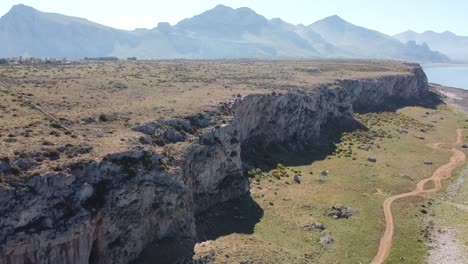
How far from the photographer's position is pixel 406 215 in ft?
267

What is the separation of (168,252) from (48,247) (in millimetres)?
15828

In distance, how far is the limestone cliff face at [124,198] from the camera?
44.0 meters

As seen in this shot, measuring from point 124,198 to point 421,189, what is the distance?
66.6 meters

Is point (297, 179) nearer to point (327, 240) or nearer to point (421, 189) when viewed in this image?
point (327, 240)

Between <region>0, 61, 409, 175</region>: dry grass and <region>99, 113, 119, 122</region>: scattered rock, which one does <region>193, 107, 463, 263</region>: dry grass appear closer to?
<region>0, 61, 409, 175</region>: dry grass

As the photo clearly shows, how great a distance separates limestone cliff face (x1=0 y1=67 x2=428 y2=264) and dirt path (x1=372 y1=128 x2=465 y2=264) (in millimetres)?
24605

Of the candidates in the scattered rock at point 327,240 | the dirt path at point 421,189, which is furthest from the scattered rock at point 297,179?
the scattered rock at point 327,240

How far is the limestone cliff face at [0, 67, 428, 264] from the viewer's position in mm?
44031

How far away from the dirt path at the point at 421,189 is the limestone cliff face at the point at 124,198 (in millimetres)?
24605

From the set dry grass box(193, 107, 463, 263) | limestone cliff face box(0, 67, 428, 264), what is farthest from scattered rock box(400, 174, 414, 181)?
limestone cliff face box(0, 67, 428, 264)

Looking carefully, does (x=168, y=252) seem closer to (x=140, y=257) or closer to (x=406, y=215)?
(x=140, y=257)

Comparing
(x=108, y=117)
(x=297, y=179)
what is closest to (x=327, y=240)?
(x=297, y=179)

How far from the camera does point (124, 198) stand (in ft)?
173

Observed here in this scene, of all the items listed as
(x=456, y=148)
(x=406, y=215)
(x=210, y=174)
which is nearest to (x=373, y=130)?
(x=456, y=148)
